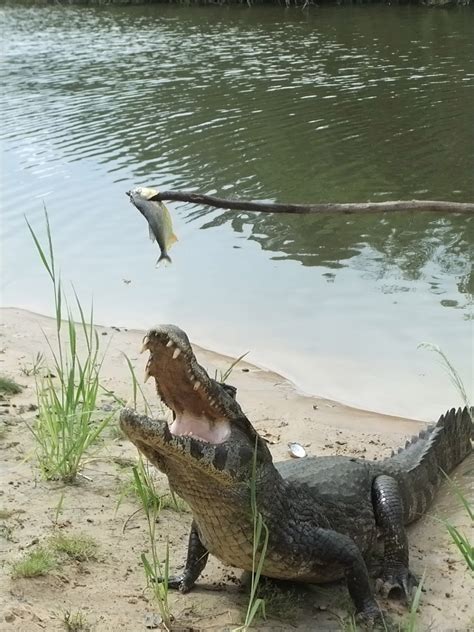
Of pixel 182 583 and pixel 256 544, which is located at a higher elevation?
pixel 256 544

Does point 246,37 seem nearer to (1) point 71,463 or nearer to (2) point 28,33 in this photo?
(2) point 28,33

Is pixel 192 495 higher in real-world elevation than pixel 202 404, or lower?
lower

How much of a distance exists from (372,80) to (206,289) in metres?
9.81

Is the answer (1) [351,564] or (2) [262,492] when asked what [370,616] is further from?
(2) [262,492]

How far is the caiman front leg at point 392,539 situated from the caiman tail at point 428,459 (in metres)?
0.17

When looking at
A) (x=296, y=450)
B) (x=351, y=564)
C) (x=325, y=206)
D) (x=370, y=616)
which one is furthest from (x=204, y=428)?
(x=296, y=450)

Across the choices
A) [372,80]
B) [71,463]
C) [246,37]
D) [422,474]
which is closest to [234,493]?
[71,463]

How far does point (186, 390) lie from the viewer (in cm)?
282

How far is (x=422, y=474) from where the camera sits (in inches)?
159

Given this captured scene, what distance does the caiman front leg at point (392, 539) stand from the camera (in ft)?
11.0

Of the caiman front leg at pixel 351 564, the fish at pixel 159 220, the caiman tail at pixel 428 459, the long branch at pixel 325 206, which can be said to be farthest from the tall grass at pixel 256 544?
the long branch at pixel 325 206

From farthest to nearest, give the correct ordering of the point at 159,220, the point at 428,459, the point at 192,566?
1. the point at 428,459
2. the point at 192,566
3. the point at 159,220

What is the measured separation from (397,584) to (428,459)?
35.3 inches

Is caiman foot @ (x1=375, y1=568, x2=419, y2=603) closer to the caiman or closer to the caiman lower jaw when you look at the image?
the caiman
